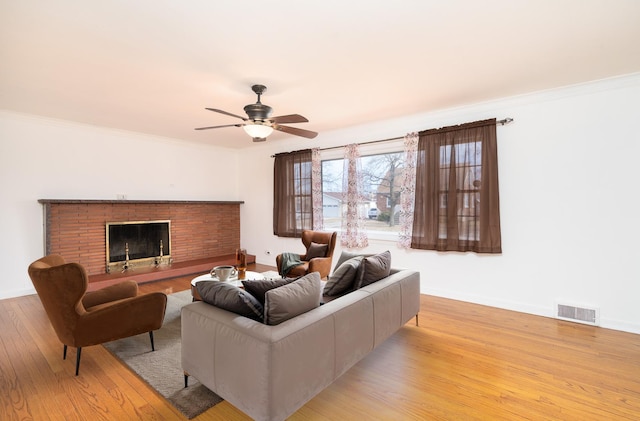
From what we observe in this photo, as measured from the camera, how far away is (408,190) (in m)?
4.43

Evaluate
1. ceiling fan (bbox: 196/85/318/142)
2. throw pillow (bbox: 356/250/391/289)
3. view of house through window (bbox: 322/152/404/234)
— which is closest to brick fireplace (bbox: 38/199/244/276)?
view of house through window (bbox: 322/152/404/234)

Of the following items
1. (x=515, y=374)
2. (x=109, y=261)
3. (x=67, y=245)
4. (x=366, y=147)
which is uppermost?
(x=366, y=147)

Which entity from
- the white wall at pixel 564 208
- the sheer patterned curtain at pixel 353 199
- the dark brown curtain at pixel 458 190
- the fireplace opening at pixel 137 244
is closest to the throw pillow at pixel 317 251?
the sheer patterned curtain at pixel 353 199

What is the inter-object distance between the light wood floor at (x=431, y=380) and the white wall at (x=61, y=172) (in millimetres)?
1591

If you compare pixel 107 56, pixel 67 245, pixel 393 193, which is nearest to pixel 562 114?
pixel 393 193

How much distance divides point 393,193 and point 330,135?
1579mm

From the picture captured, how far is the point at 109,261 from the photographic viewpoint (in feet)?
16.5

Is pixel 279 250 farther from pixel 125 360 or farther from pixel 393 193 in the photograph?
pixel 125 360

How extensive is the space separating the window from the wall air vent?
2176mm

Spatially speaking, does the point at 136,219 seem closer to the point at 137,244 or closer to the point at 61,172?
the point at 137,244

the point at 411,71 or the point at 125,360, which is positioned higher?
the point at 411,71

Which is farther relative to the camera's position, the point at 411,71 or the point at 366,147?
the point at 366,147

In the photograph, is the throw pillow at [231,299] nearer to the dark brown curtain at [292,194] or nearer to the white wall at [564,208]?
the white wall at [564,208]

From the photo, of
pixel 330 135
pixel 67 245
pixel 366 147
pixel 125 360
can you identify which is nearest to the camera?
pixel 125 360
